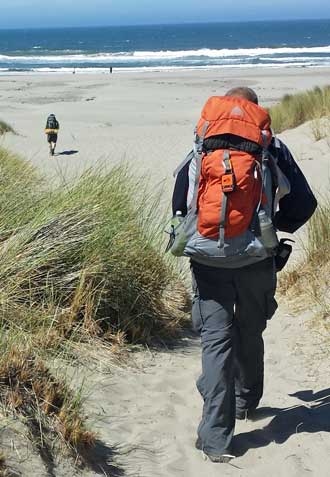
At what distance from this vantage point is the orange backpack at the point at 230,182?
309cm

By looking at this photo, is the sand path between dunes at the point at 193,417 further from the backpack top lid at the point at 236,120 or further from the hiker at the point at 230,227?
the backpack top lid at the point at 236,120

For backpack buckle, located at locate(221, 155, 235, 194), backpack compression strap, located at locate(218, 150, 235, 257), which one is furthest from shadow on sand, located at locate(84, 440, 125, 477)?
backpack buckle, located at locate(221, 155, 235, 194)

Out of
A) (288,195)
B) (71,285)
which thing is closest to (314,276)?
(71,285)

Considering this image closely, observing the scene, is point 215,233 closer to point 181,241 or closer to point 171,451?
point 181,241

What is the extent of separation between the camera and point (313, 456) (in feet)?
11.3

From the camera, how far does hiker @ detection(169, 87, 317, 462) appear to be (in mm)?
3113

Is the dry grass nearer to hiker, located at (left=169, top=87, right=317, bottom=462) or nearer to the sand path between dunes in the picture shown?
the sand path between dunes

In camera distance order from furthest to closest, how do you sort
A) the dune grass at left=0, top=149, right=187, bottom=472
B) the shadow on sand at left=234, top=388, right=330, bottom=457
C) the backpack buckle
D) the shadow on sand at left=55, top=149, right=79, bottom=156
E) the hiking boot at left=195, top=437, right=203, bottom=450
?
the shadow on sand at left=55, top=149, right=79, bottom=156 < the shadow on sand at left=234, top=388, right=330, bottom=457 < the hiking boot at left=195, top=437, right=203, bottom=450 < the dune grass at left=0, top=149, right=187, bottom=472 < the backpack buckle

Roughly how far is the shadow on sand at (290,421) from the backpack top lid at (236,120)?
153 centimetres

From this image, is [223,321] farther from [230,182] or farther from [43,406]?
[43,406]

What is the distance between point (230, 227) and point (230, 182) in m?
0.20

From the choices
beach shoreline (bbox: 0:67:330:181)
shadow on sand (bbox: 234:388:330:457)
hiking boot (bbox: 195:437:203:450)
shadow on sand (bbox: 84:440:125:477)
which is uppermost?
shadow on sand (bbox: 84:440:125:477)

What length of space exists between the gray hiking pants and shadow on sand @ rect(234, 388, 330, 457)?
0.21m

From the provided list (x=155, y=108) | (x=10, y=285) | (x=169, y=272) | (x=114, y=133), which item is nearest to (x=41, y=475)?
(x=10, y=285)
